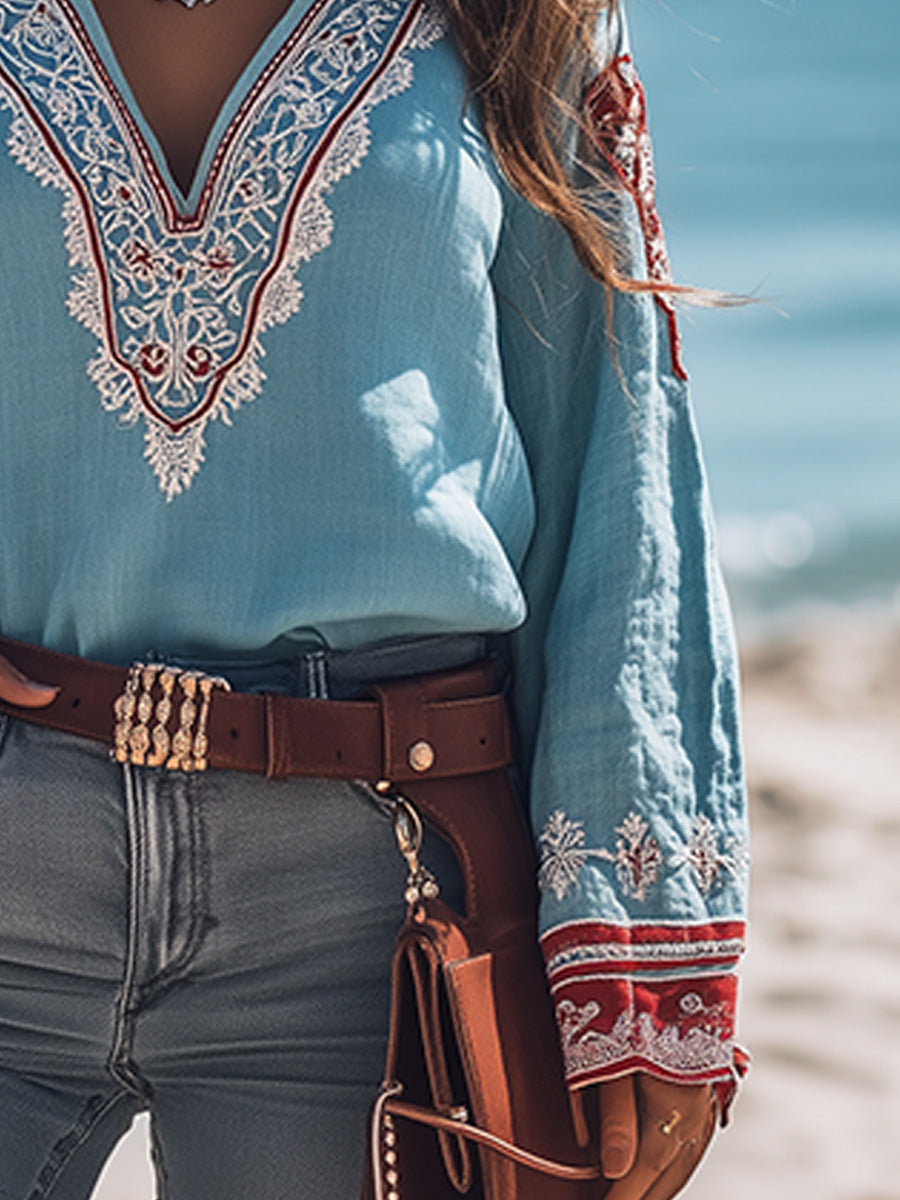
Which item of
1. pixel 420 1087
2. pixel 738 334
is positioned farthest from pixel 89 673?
pixel 738 334

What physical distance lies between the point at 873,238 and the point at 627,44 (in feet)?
47.1

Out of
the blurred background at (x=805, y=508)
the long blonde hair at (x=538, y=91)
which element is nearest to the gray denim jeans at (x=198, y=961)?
the long blonde hair at (x=538, y=91)

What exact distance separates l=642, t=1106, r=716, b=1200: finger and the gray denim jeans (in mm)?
230

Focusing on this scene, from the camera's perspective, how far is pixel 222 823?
52.6 inches

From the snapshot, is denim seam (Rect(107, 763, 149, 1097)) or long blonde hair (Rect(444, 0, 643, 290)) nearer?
denim seam (Rect(107, 763, 149, 1097))

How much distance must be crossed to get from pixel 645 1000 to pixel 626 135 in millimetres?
703

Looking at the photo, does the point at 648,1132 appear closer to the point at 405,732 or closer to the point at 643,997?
the point at 643,997

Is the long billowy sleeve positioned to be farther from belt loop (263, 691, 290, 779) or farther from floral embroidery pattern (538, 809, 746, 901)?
belt loop (263, 691, 290, 779)

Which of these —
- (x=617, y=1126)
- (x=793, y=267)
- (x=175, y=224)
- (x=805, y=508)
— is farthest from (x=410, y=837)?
(x=793, y=267)

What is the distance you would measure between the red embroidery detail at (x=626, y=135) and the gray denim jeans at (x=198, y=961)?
15.3 inches

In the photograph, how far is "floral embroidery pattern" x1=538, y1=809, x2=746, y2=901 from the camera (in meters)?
1.39

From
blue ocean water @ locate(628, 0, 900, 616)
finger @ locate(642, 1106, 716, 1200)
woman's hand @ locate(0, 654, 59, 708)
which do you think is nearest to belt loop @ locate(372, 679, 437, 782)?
woman's hand @ locate(0, 654, 59, 708)

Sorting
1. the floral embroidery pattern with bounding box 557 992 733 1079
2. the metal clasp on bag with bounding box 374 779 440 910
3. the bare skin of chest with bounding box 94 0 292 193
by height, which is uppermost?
the bare skin of chest with bounding box 94 0 292 193

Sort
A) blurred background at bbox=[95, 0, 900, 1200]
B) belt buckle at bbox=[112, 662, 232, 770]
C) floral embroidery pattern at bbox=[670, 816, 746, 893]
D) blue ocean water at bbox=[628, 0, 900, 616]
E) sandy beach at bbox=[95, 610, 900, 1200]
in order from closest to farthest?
belt buckle at bbox=[112, 662, 232, 770]
floral embroidery pattern at bbox=[670, 816, 746, 893]
sandy beach at bbox=[95, 610, 900, 1200]
blurred background at bbox=[95, 0, 900, 1200]
blue ocean water at bbox=[628, 0, 900, 616]
